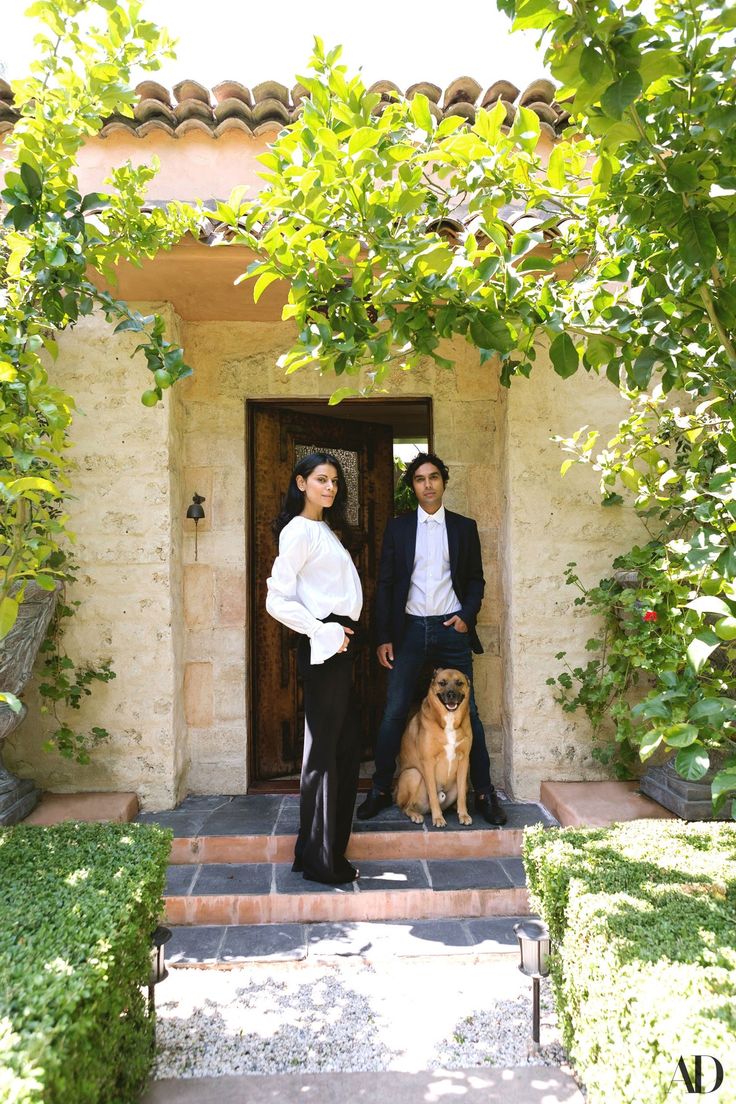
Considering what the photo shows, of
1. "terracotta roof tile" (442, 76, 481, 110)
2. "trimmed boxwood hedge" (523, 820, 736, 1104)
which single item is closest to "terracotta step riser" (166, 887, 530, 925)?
"trimmed boxwood hedge" (523, 820, 736, 1104)

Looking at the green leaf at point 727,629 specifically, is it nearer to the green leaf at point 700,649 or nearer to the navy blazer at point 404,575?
the green leaf at point 700,649

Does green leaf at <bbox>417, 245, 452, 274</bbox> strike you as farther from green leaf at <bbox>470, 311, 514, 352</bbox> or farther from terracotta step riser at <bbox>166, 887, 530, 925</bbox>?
terracotta step riser at <bbox>166, 887, 530, 925</bbox>

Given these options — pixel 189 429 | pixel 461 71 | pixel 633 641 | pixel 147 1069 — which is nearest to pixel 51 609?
pixel 189 429

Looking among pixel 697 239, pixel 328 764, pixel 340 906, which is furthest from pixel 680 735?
pixel 340 906

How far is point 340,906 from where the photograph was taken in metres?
3.25

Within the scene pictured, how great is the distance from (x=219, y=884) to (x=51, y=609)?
1620mm

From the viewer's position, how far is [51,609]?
376 cm

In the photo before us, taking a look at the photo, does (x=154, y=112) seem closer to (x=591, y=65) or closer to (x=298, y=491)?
(x=298, y=491)

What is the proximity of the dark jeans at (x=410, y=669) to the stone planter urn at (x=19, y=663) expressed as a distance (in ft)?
6.14

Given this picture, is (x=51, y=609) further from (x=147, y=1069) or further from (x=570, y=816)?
(x=570, y=816)

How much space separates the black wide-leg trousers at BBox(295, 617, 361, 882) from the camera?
11.0 ft

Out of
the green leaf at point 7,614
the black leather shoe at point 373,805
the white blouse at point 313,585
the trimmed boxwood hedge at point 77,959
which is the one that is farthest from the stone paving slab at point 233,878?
the green leaf at point 7,614

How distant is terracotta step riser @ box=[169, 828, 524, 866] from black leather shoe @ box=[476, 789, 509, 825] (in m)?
0.09

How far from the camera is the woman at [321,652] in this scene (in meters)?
3.34
